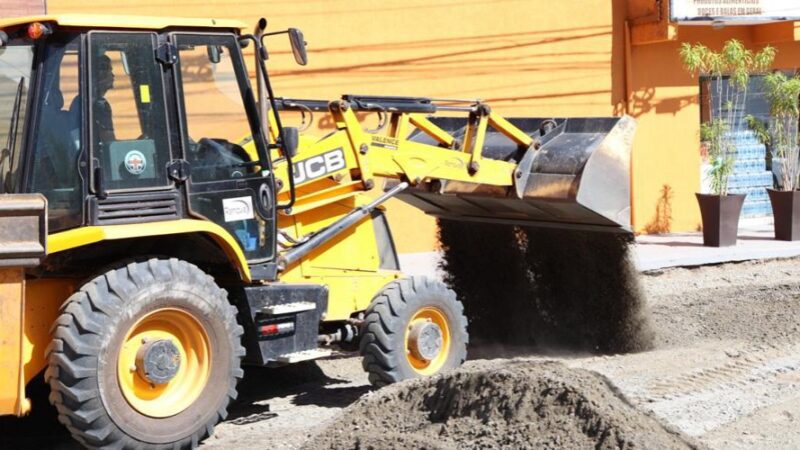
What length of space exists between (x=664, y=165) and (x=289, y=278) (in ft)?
31.6

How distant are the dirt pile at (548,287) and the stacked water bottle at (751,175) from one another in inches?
324

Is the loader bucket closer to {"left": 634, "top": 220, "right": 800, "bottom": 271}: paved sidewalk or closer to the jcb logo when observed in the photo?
the jcb logo

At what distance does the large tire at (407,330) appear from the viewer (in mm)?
7578

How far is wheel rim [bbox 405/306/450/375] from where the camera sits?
7777mm

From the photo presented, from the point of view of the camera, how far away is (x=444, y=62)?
14.3 meters

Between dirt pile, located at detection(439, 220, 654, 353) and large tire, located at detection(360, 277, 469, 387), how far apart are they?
5.59ft

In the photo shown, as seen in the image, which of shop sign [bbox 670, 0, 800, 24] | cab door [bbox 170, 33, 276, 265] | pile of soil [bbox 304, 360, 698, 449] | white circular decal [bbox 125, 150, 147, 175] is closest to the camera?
pile of soil [bbox 304, 360, 698, 449]

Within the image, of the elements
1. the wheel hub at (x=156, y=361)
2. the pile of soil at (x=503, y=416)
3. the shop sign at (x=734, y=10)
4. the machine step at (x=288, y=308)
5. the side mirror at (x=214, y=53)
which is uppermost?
the shop sign at (x=734, y=10)

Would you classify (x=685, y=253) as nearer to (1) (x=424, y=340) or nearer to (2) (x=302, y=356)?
(1) (x=424, y=340)

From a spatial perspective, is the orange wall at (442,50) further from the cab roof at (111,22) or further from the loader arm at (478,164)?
the cab roof at (111,22)

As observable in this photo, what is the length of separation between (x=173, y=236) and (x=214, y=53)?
1.11 metres

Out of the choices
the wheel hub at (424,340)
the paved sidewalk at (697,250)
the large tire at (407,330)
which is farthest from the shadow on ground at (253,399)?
the paved sidewalk at (697,250)

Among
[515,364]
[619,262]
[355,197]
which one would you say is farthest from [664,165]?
[515,364]

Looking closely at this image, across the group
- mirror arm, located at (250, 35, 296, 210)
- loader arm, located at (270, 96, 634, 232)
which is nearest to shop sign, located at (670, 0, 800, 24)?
loader arm, located at (270, 96, 634, 232)
